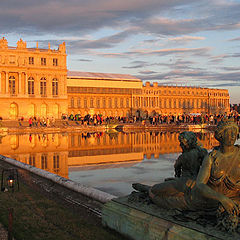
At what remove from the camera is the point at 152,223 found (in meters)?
4.62

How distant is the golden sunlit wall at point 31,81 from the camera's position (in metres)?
61.5

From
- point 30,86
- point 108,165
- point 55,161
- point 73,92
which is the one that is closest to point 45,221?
point 108,165

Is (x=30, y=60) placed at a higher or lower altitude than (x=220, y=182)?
higher

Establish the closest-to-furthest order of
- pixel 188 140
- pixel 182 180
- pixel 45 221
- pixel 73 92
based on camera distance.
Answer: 1. pixel 182 180
2. pixel 188 140
3. pixel 45 221
4. pixel 73 92

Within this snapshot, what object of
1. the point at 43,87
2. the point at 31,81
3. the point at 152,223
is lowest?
the point at 152,223

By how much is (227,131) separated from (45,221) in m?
3.74

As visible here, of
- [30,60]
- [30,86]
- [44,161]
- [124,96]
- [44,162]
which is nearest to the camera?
[44,162]

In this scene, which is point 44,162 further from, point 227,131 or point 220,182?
point 227,131

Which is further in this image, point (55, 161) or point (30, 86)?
point (30, 86)

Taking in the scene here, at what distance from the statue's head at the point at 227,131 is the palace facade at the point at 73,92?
2369 inches

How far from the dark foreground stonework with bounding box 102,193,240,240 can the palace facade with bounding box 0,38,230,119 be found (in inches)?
2309

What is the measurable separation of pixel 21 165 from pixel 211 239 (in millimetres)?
9619

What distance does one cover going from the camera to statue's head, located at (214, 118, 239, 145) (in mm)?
4129

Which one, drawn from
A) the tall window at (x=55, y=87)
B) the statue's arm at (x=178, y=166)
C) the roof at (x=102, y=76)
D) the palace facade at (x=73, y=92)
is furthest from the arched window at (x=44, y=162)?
the roof at (x=102, y=76)
